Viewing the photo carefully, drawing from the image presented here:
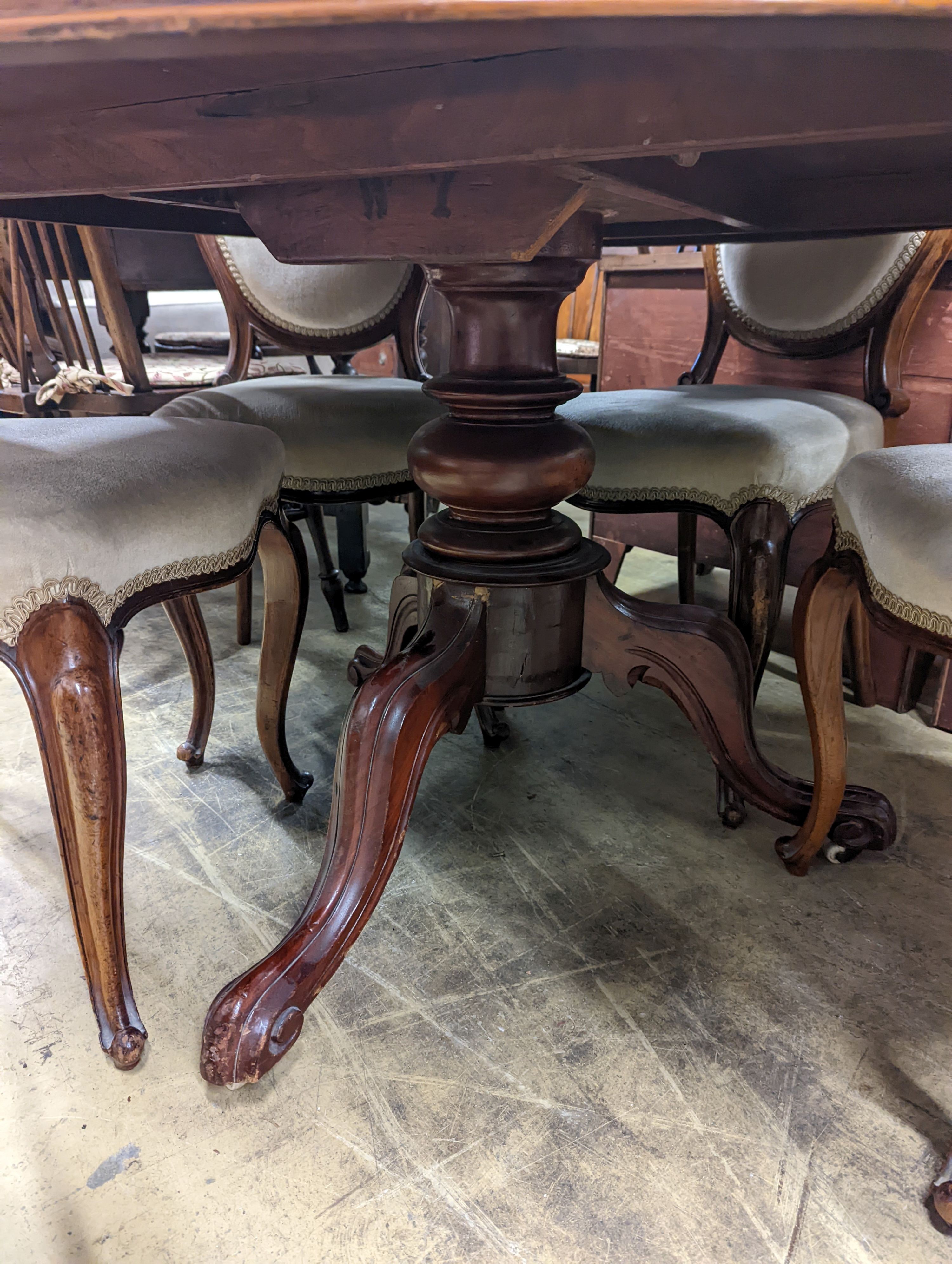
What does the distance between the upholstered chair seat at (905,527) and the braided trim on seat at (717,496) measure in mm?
139

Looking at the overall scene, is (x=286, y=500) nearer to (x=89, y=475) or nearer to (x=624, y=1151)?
(x=89, y=475)

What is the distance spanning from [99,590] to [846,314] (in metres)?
1.04

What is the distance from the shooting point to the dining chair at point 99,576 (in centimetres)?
57

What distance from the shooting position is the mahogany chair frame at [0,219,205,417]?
1237 mm

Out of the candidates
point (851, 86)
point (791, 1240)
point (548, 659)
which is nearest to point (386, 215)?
point (851, 86)

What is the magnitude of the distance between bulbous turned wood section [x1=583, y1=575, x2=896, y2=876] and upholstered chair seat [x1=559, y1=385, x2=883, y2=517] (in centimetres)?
14

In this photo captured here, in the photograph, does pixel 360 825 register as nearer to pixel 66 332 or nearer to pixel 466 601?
pixel 466 601

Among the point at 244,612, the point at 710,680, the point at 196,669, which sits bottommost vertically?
the point at 244,612

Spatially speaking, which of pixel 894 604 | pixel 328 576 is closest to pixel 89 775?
pixel 894 604

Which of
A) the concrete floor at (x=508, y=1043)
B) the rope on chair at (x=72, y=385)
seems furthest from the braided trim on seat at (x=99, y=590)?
the rope on chair at (x=72, y=385)

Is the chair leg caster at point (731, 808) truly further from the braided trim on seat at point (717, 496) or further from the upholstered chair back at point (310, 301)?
the upholstered chair back at point (310, 301)

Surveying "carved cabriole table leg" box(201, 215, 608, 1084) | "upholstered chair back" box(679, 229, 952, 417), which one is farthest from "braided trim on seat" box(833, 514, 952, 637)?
"upholstered chair back" box(679, 229, 952, 417)

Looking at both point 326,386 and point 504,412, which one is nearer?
point 504,412

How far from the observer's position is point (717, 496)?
2.96 ft
